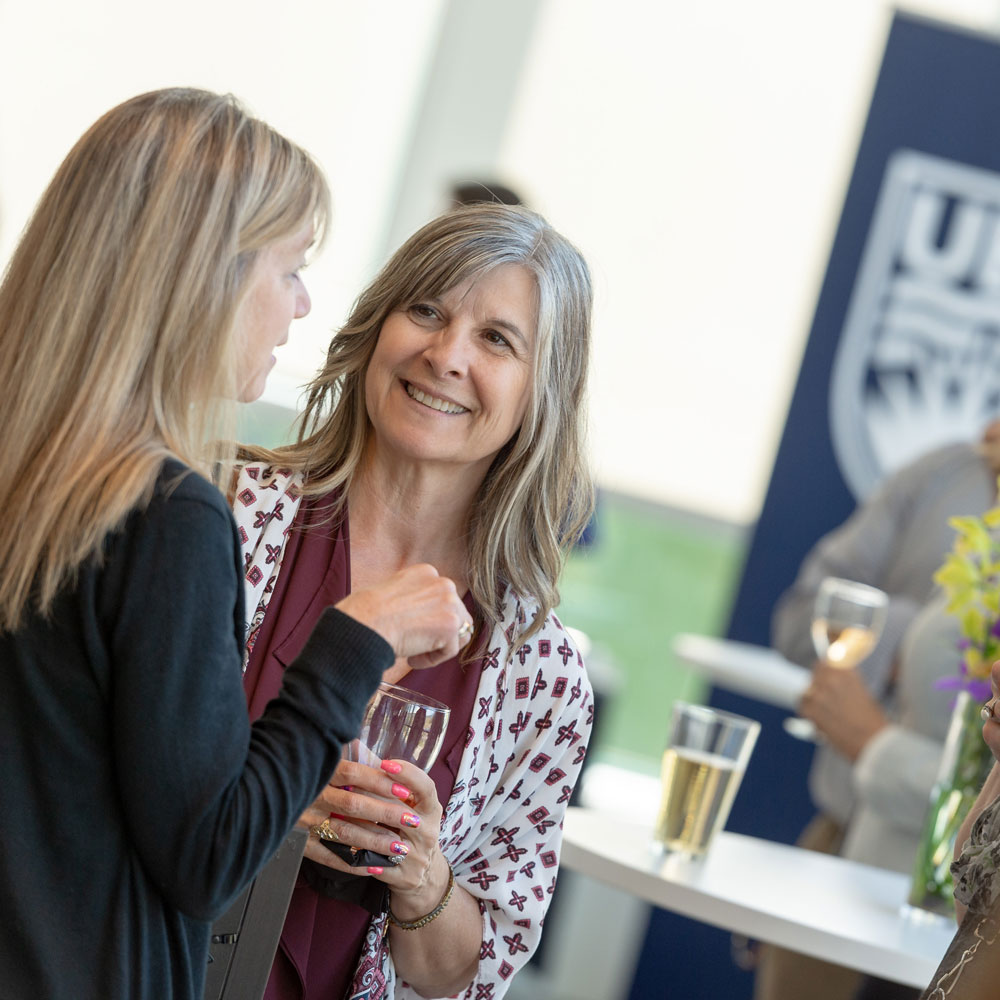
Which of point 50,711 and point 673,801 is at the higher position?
point 50,711

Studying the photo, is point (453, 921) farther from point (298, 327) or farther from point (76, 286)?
point (298, 327)

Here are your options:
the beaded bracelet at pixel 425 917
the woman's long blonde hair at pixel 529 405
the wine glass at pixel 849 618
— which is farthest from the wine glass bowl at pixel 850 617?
the beaded bracelet at pixel 425 917

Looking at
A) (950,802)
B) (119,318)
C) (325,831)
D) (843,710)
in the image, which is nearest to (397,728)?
(325,831)

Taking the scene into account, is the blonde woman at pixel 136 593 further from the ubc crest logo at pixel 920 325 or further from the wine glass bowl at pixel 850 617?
the ubc crest logo at pixel 920 325

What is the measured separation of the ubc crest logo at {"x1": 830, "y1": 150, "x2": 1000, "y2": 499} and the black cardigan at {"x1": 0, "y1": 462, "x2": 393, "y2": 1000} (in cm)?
339

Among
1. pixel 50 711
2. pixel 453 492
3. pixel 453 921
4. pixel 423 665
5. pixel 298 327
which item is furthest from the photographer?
pixel 298 327

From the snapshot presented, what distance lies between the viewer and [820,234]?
5.79 metres

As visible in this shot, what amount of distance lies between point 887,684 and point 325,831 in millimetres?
2169

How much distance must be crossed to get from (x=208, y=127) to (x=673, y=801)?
4.34ft

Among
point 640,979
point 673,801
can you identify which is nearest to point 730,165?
point 640,979

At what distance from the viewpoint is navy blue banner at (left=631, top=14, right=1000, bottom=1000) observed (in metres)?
4.17

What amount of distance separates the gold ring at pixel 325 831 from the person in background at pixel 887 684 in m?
1.30

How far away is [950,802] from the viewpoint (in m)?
2.09

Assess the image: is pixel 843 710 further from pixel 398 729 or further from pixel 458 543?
pixel 398 729
